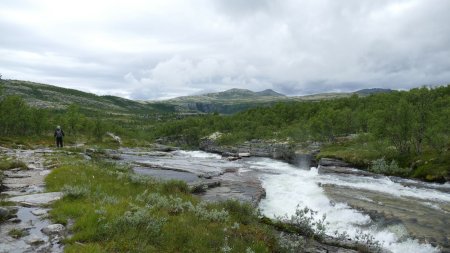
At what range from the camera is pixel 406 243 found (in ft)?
58.7

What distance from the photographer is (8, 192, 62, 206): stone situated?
14.3 metres

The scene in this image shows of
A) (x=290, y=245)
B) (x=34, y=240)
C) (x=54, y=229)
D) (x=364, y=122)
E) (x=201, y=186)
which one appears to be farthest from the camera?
(x=364, y=122)

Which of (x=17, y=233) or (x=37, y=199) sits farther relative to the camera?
(x=37, y=199)

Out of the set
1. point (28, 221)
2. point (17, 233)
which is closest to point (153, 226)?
point (17, 233)

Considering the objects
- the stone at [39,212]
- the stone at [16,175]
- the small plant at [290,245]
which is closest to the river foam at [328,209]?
the small plant at [290,245]

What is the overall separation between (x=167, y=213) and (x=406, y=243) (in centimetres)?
1254

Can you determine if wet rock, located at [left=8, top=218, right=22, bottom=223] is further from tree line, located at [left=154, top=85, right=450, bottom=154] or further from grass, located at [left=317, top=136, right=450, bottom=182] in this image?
tree line, located at [left=154, top=85, right=450, bottom=154]

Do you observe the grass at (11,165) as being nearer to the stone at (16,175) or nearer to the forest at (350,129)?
the stone at (16,175)

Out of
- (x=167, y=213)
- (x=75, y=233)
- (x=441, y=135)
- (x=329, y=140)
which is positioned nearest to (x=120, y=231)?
(x=75, y=233)

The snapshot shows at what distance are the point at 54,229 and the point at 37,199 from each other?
4420mm

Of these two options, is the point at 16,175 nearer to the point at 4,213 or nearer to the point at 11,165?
the point at 11,165

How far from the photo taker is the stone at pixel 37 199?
14317 millimetres

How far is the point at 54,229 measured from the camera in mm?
11227

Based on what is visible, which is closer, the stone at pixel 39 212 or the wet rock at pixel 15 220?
the wet rock at pixel 15 220
